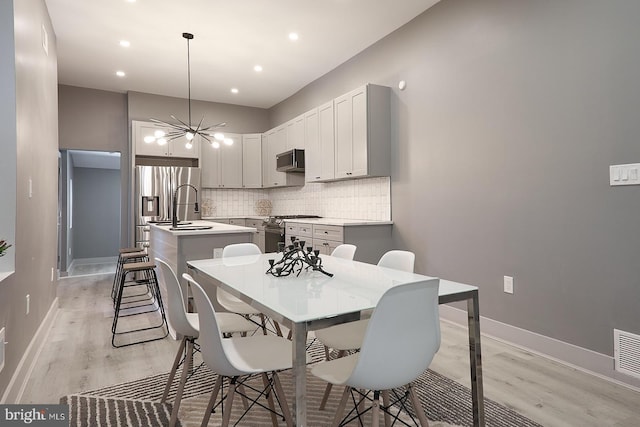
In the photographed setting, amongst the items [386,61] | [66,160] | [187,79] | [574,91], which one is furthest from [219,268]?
[66,160]

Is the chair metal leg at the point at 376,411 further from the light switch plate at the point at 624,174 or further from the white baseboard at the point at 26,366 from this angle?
the light switch plate at the point at 624,174

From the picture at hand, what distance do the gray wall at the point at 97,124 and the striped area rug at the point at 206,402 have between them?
4489 mm

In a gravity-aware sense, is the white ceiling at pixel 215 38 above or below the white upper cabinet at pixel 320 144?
above

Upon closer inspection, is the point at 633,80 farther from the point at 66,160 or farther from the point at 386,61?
the point at 66,160

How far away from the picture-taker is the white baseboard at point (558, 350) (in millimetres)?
2391

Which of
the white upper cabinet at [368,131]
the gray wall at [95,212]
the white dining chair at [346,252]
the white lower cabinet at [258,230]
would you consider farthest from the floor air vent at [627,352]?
the gray wall at [95,212]

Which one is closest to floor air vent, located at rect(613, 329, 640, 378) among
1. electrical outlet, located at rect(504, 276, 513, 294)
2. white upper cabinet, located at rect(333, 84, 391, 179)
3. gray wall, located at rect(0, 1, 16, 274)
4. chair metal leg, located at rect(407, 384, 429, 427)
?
electrical outlet, located at rect(504, 276, 513, 294)

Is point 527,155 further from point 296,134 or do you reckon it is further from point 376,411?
point 296,134

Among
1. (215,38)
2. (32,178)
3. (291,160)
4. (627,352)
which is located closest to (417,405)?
(627,352)

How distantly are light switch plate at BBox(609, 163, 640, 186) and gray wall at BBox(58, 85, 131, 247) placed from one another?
6302 millimetres

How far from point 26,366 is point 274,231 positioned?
131 inches

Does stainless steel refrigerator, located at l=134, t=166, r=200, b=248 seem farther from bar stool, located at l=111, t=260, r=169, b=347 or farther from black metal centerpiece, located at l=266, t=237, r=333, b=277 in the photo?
black metal centerpiece, located at l=266, t=237, r=333, b=277

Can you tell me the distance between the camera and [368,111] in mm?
4160

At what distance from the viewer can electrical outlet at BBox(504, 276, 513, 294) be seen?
120 inches
